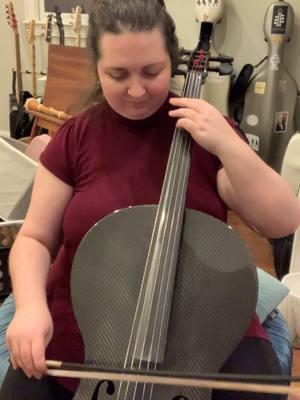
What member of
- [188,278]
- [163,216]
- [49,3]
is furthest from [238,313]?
[49,3]

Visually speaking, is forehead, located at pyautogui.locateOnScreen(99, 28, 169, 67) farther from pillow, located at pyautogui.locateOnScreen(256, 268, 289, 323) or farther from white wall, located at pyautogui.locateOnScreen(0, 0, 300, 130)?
white wall, located at pyautogui.locateOnScreen(0, 0, 300, 130)

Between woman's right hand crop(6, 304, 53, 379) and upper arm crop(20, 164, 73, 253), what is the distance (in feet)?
0.65

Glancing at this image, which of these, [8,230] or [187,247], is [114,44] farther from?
A: [8,230]

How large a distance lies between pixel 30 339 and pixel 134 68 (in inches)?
18.8

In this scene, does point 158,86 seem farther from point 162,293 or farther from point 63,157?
point 162,293

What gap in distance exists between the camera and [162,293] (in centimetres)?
78

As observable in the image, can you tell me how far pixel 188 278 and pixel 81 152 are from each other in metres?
0.36

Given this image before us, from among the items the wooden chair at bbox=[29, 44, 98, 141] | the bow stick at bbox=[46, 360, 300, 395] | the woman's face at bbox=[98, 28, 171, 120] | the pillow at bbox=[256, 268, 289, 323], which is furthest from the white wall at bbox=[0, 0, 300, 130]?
the bow stick at bbox=[46, 360, 300, 395]

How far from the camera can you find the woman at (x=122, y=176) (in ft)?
2.88

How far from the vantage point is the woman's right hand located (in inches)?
28.6

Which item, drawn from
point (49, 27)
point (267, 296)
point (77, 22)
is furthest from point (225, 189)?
point (49, 27)

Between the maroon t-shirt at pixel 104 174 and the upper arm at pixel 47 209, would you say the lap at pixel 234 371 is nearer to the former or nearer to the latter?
the maroon t-shirt at pixel 104 174

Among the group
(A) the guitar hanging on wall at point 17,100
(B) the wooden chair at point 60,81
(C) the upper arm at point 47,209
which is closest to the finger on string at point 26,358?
(C) the upper arm at point 47,209

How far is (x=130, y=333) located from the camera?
29.9 inches
